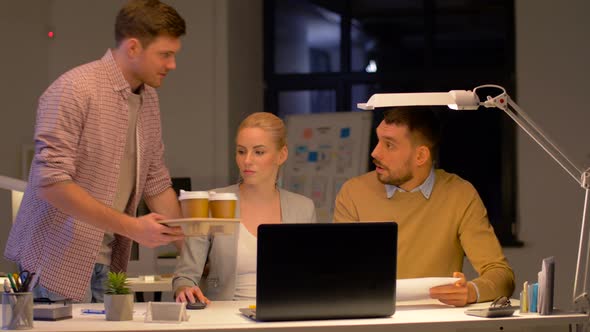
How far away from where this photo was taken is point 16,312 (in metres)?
2.30

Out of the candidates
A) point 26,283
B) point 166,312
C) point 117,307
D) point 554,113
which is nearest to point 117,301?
point 117,307

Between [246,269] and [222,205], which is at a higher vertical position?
[222,205]

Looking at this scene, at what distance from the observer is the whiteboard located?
7.12 meters

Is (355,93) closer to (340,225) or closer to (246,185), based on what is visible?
(246,185)

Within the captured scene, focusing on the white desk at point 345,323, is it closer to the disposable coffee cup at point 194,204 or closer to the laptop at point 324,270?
the laptop at point 324,270

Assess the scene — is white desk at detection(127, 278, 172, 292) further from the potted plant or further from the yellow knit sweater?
the potted plant

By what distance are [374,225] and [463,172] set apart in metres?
5.41

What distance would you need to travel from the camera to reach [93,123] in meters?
2.82

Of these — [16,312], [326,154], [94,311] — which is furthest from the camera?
[326,154]

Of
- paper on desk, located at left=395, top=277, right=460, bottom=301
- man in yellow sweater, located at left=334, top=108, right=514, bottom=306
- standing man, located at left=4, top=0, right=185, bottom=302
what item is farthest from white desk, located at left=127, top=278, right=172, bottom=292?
paper on desk, located at left=395, top=277, right=460, bottom=301

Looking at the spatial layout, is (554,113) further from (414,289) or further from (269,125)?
(414,289)

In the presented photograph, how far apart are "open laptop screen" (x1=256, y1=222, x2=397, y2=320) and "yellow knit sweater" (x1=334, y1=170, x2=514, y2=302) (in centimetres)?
87

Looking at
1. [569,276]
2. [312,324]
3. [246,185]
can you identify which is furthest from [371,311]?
[569,276]

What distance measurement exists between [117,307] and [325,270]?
57 centimetres
